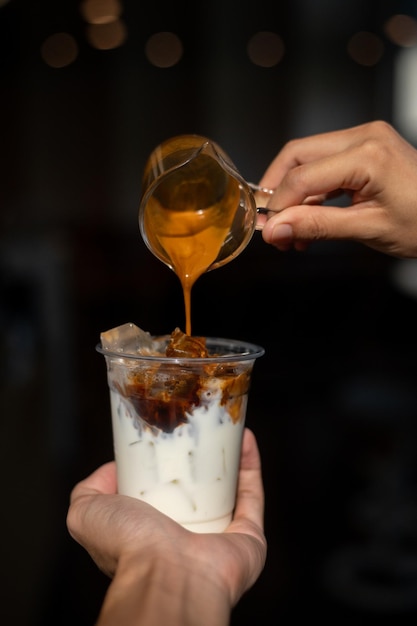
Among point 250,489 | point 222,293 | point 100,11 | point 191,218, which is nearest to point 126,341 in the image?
point 191,218

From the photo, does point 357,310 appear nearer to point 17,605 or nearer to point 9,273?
point 9,273

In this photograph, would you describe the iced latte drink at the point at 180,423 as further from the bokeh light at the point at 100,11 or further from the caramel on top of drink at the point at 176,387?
the bokeh light at the point at 100,11

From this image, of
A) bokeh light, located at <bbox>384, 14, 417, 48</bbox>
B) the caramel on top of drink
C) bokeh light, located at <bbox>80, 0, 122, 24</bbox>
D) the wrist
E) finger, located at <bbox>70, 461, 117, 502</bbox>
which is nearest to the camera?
the wrist

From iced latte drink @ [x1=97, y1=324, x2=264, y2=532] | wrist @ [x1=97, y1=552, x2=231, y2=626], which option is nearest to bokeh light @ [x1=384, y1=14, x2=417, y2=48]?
iced latte drink @ [x1=97, y1=324, x2=264, y2=532]

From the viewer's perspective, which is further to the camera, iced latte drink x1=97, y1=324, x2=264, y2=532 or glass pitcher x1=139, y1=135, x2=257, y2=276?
glass pitcher x1=139, y1=135, x2=257, y2=276

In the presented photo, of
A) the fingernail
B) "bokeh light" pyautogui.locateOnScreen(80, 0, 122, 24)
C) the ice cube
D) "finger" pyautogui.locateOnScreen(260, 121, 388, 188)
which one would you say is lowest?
the ice cube

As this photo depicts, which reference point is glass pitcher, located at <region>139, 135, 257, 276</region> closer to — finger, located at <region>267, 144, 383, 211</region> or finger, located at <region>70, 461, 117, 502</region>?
finger, located at <region>267, 144, 383, 211</region>
